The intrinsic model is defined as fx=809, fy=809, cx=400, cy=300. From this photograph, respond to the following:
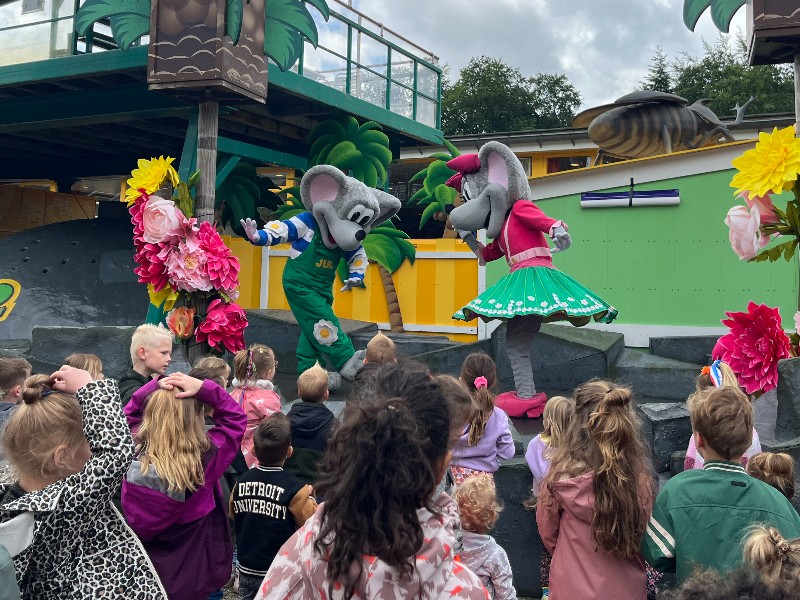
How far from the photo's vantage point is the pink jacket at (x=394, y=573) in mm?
1508

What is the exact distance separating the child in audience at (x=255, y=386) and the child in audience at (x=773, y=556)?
9.04 feet

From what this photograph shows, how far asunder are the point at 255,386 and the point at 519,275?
252 cm

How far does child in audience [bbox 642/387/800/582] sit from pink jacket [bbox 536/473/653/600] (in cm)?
10

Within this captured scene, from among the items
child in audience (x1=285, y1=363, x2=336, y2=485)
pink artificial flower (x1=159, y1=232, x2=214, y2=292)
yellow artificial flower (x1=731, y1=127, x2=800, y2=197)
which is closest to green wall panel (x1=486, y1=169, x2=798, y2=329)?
yellow artificial flower (x1=731, y1=127, x2=800, y2=197)

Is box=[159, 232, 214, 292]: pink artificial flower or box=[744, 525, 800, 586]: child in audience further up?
box=[159, 232, 214, 292]: pink artificial flower

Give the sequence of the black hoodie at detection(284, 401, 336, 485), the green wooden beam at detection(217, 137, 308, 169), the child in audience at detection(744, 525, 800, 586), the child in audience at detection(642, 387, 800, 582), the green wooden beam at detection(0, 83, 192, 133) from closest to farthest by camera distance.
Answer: the child in audience at detection(744, 525, 800, 586) → the child in audience at detection(642, 387, 800, 582) → the black hoodie at detection(284, 401, 336, 485) → the green wooden beam at detection(0, 83, 192, 133) → the green wooden beam at detection(217, 137, 308, 169)

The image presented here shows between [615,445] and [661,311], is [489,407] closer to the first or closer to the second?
[615,445]

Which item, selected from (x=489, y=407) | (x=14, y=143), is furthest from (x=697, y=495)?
(x=14, y=143)

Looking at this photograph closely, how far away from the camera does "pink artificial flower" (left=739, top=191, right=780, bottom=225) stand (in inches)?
176

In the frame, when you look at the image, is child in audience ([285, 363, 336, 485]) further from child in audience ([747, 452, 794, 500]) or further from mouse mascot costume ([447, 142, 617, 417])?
mouse mascot costume ([447, 142, 617, 417])

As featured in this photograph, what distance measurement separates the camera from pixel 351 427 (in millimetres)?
1564

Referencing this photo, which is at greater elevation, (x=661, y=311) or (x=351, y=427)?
(x=661, y=311)

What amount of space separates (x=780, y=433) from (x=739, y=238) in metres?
1.12

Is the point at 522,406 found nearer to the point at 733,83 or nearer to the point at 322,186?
the point at 322,186
